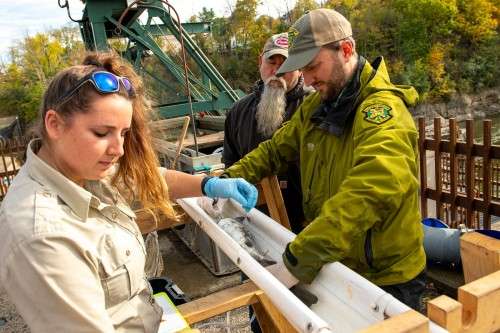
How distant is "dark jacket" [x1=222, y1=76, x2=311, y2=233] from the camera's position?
2.79 metres

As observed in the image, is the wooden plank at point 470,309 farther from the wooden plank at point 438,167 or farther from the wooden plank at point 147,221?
the wooden plank at point 438,167

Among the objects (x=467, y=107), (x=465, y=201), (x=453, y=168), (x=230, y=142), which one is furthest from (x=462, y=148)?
(x=467, y=107)

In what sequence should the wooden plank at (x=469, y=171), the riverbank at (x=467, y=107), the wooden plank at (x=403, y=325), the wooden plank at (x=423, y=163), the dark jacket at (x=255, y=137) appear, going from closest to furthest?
the wooden plank at (x=403, y=325) → the dark jacket at (x=255, y=137) → the wooden plank at (x=469, y=171) → the wooden plank at (x=423, y=163) → the riverbank at (x=467, y=107)

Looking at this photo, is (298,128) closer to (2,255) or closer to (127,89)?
(127,89)

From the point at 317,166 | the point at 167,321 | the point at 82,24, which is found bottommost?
the point at 167,321

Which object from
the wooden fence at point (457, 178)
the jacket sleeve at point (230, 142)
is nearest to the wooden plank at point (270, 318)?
the jacket sleeve at point (230, 142)

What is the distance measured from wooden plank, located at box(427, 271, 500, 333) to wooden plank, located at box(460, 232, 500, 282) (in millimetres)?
235

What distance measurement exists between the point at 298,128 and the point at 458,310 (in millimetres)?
1252

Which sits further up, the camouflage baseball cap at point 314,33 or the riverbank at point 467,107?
the camouflage baseball cap at point 314,33

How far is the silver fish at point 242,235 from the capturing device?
1.63 m

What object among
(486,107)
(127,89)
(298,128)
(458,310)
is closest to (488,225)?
(298,128)

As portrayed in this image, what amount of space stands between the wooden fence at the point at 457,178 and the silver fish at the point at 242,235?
3.34 metres

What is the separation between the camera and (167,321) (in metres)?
1.47

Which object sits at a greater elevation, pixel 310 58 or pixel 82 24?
pixel 82 24
